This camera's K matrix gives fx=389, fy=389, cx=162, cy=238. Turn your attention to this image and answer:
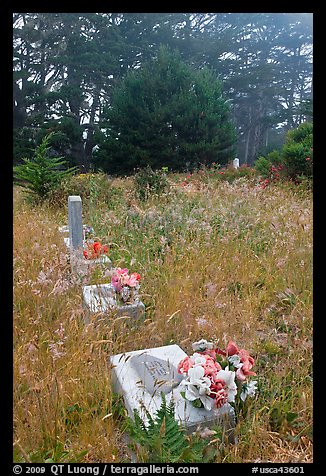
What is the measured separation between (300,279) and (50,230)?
9.89 ft

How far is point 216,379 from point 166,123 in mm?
13645

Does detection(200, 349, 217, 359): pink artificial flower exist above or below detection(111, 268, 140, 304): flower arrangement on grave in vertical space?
below

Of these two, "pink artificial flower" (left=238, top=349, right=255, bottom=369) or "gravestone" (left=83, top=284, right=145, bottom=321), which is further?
"gravestone" (left=83, top=284, right=145, bottom=321)

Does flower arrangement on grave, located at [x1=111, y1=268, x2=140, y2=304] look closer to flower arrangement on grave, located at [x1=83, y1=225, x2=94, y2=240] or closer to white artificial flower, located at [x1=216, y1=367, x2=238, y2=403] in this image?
white artificial flower, located at [x1=216, y1=367, x2=238, y2=403]

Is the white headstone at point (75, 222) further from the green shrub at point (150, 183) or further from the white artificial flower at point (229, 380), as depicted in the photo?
the green shrub at point (150, 183)

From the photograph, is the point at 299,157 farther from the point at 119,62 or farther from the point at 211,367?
the point at 119,62

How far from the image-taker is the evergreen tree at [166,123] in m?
14.1

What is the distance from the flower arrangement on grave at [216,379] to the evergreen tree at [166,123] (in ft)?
40.9

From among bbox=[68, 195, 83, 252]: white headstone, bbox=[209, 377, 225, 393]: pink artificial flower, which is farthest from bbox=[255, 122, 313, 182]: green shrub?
bbox=[209, 377, 225, 393]: pink artificial flower

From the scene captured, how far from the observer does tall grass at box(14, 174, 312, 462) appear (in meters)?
1.66

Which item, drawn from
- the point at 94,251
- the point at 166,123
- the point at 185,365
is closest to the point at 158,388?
the point at 185,365

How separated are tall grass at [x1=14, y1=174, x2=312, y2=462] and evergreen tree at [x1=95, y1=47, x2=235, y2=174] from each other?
31.9 feet

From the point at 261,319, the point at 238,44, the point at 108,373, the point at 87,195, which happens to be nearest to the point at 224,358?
the point at 108,373

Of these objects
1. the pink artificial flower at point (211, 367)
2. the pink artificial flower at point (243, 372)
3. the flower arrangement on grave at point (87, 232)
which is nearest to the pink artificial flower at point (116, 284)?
the pink artificial flower at point (211, 367)
